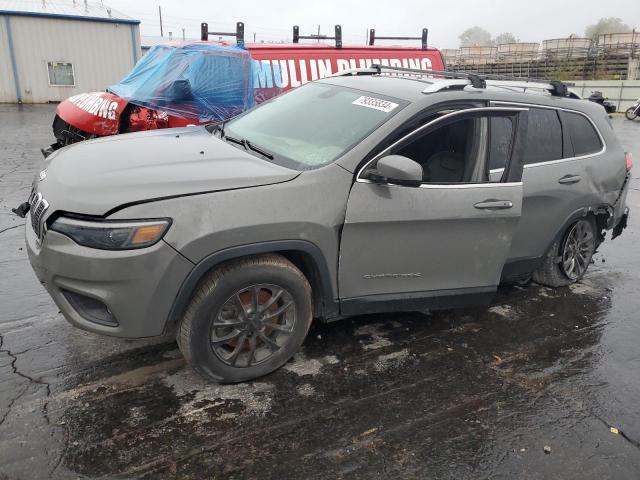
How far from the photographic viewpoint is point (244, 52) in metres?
7.87

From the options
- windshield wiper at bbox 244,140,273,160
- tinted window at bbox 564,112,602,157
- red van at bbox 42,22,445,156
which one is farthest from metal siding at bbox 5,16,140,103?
tinted window at bbox 564,112,602,157

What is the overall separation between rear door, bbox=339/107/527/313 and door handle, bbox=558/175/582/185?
0.67 m

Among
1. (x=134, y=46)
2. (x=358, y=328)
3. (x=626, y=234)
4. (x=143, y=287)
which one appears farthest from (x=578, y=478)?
(x=134, y=46)

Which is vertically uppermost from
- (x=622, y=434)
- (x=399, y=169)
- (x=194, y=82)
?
(x=194, y=82)

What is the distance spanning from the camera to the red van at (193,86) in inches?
278

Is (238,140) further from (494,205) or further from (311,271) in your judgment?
(494,205)

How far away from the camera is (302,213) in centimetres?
291

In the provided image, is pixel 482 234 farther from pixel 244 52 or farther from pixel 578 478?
pixel 244 52

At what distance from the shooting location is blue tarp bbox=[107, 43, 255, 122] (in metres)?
7.14

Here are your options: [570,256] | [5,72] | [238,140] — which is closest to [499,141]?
[570,256]

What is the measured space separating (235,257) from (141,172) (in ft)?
2.29

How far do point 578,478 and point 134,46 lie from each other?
24976 mm

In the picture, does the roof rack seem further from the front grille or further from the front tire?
the front grille

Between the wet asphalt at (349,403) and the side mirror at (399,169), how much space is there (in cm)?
125
